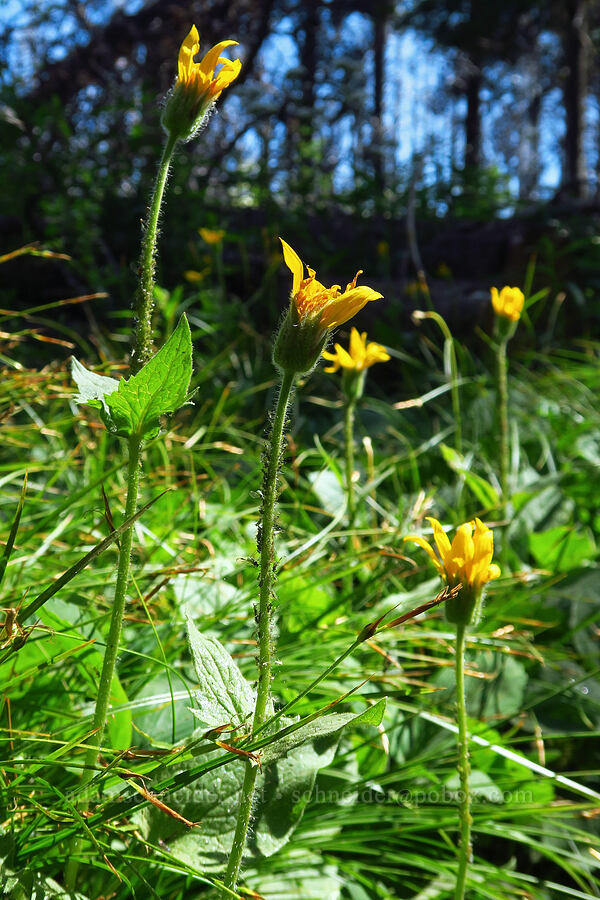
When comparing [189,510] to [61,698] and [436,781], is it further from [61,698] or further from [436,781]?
[436,781]

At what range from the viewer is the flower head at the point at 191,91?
Result: 2.05ft

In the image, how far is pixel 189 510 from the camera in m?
1.34

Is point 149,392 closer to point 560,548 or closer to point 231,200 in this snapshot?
Result: point 560,548

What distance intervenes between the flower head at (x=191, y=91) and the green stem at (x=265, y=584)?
0.88 feet

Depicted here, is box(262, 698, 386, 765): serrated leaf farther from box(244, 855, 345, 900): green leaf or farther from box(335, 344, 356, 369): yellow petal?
box(335, 344, 356, 369): yellow petal

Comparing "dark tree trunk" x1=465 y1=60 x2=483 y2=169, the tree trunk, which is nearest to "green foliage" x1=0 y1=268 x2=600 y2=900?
"dark tree trunk" x1=465 y1=60 x2=483 y2=169

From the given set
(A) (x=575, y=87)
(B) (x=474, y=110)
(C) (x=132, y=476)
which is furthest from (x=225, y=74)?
(B) (x=474, y=110)

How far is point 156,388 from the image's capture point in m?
0.57

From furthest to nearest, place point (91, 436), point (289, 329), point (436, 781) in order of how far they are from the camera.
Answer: point (91, 436) → point (436, 781) → point (289, 329)

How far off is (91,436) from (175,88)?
1.37 metres

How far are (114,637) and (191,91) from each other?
0.49 metres

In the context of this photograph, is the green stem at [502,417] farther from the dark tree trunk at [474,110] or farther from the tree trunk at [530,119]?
the tree trunk at [530,119]

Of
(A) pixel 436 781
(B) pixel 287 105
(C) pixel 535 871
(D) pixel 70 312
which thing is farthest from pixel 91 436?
(B) pixel 287 105

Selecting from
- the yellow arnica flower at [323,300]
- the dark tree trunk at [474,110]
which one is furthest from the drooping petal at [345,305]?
the dark tree trunk at [474,110]
